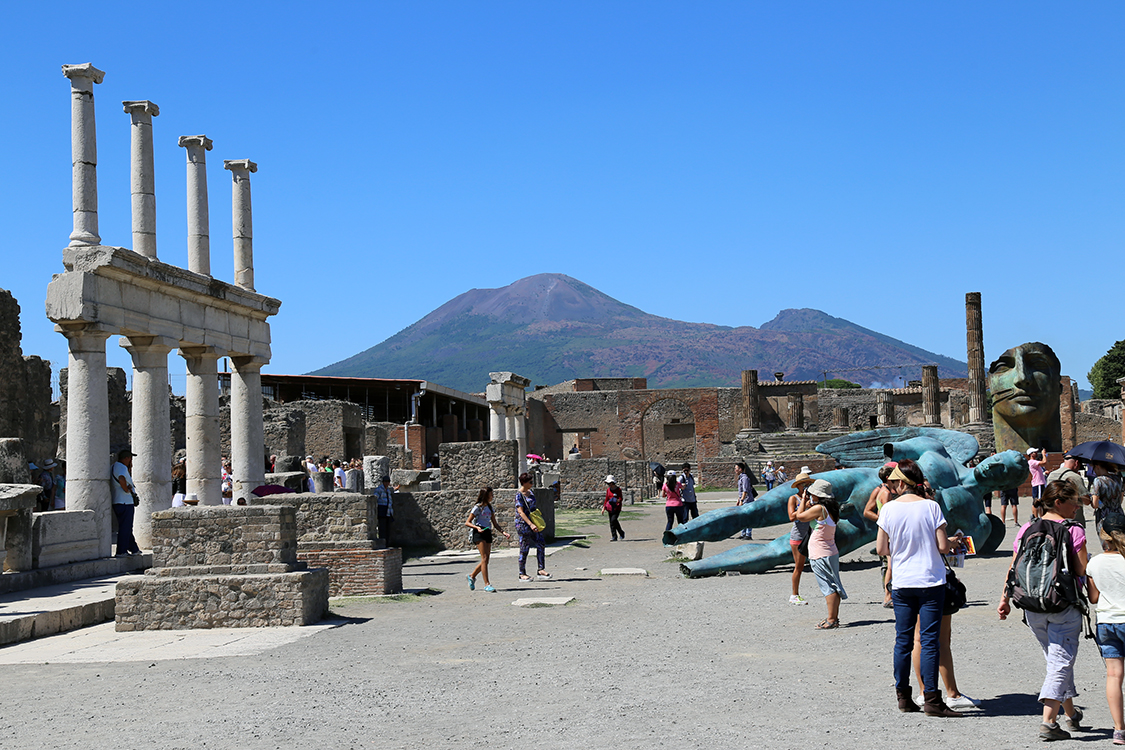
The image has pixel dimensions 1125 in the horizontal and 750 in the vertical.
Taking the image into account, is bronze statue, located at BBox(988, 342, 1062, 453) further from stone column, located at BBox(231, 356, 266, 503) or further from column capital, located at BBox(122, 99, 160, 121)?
column capital, located at BBox(122, 99, 160, 121)

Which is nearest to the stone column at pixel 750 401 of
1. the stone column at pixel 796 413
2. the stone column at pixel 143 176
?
the stone column at pixel 796 413

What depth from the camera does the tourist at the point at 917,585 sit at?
239 inches

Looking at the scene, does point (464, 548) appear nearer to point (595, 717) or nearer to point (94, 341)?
point (94, 341)

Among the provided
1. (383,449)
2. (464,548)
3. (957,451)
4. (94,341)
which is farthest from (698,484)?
(94,341)

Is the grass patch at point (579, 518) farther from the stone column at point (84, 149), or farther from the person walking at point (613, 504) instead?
the stone column at point (84, 149)

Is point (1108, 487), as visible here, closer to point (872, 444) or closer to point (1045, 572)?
point (1045, 572)

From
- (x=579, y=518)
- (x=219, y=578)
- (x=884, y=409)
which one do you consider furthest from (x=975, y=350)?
(x=219, y=578)

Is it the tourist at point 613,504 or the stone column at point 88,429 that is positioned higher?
the stone column at point 88,429

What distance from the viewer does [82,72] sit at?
15.0 meters

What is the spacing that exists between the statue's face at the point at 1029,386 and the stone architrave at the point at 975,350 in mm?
21864

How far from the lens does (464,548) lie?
64.4ft

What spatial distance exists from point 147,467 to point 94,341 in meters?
2.45

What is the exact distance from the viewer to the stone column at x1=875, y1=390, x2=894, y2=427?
6062 cm

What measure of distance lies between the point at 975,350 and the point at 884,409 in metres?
15.0
